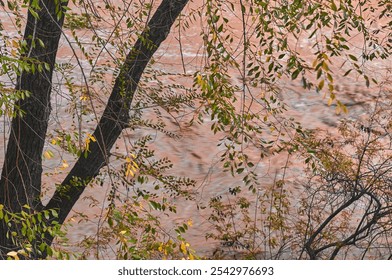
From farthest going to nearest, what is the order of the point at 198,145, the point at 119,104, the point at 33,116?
the point at 198,145
the point at 119,104
the point at 33,116

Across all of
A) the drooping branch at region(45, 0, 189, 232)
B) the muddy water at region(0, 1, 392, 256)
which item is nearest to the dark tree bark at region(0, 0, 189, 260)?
the drooping branch at region(45, 0, 189, 232)

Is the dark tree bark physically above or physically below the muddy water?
below

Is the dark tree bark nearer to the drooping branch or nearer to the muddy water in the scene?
the drooping branch

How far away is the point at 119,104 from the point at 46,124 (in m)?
0.67

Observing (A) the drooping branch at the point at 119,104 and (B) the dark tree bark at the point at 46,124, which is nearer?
(B) the dark tree bark at the point at 46,124

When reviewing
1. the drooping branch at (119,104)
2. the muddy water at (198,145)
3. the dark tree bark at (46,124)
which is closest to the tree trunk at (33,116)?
the dark tree bark at (46,124)

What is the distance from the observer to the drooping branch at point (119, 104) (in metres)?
5.39

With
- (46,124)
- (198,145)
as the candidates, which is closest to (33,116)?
(46,124)

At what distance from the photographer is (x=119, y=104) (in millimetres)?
5590

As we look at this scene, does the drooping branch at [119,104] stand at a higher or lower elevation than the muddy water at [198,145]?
lower

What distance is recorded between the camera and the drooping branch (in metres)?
5.39

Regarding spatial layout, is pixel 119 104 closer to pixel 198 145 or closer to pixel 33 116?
pixel 33 116

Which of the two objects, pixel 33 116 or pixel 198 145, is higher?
pixel 198 145

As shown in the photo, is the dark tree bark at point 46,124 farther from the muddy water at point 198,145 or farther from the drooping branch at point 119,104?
the muddy water at point 198,145
